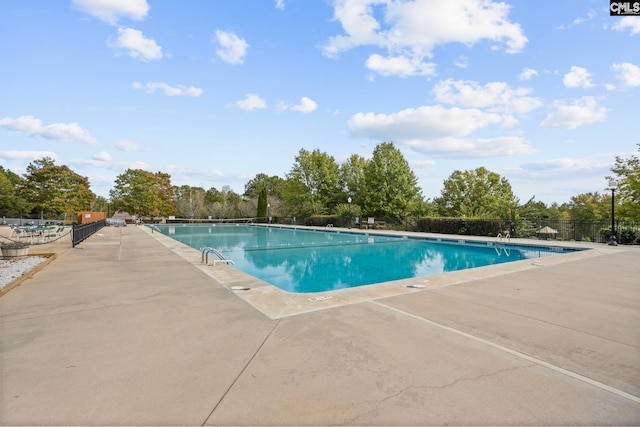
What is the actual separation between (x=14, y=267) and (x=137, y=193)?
35276 millimetres

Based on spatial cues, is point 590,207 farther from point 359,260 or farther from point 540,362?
point 540,362

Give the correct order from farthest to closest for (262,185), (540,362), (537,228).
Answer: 1. (262,185)
2. (537,228)
3. (540,362)

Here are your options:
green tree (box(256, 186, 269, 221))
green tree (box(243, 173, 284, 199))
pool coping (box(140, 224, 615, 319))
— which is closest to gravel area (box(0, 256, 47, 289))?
pool coping (box(140, 224, 615, 319))

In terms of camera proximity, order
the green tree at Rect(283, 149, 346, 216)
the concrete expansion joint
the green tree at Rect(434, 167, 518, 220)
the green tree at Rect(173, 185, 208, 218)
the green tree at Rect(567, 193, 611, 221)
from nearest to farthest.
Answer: the concrete expansion joint, the green tree at Rect(567, 193, 611, 221), the green tree at Rect(434, 167, 518, 220), the green tree at Rect(283, 149, 346, 216), the green tree at Rect(173, 185, 208, 218)

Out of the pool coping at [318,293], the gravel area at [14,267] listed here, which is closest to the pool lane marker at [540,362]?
the pool coping at [318,293]

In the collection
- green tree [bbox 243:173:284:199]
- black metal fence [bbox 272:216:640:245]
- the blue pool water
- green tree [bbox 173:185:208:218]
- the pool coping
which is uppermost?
green tree [bbox 243:173:284:199]

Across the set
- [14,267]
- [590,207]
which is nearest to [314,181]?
[590,207]

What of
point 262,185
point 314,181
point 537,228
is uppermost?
point 262,185

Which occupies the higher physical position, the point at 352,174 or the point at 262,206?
the point at 352,174

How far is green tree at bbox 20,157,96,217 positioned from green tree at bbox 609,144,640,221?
153 ft

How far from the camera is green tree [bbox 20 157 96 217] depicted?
3275 cm

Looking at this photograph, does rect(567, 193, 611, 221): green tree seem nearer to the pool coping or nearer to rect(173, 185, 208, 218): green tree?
the pool coping

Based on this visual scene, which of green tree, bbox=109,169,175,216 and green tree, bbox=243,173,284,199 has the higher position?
green tree, bbox=243,173,284,199

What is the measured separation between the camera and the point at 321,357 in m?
2.83
